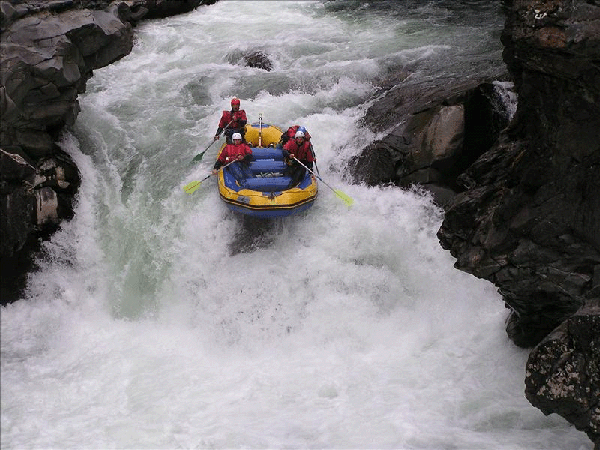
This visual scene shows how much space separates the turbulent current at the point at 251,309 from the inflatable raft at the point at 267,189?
1.22ft

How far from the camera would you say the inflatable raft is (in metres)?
8.70

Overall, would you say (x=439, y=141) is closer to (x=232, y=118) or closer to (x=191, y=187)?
(x=232, y=118)

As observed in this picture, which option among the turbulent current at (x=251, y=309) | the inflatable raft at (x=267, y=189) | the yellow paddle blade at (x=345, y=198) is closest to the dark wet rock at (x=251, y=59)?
the turbulent current at (x=251, y=309)

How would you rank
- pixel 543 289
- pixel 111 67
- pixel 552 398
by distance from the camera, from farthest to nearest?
pixel 111 67 → pixel 543 289 → pixel 552 398

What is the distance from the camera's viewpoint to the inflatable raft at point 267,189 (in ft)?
28.6

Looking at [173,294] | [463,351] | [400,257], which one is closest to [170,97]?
[173,294]

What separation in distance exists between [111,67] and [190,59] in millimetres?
1650

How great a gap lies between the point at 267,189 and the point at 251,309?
1744 mm

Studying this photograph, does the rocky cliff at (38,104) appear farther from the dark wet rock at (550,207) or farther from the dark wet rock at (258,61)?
the dark wet rock at (550,207)

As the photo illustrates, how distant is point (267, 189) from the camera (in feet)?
29.9

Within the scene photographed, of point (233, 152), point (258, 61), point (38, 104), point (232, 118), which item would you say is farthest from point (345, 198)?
point (258, 61)

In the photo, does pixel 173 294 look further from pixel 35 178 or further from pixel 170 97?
pixel 170 97

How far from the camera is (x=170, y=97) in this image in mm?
11867

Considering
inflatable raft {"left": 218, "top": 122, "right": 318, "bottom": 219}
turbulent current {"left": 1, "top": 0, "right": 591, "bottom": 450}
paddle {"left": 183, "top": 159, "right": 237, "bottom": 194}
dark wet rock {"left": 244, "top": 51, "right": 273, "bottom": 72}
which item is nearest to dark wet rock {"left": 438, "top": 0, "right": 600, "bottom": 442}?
turbulent current {"left": 1, "top": 0, "right": 591, "bottom": 450}
